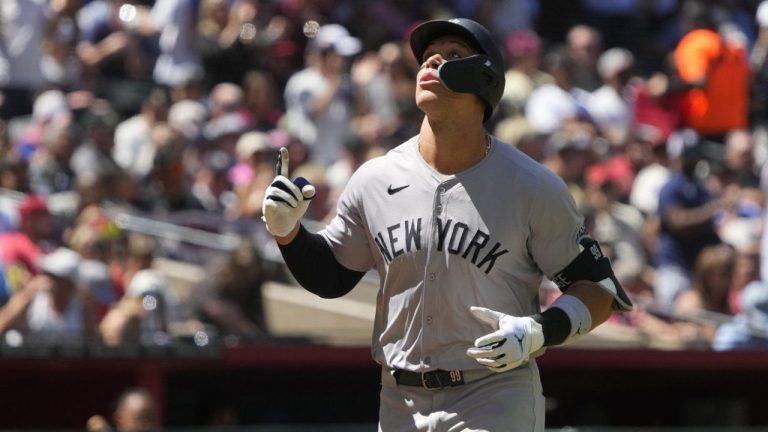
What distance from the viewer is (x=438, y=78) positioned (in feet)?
14.5

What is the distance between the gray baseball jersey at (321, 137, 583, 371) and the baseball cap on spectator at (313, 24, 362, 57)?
736cm

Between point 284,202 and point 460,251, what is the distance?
1.72ft

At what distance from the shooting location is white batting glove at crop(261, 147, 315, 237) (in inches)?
173

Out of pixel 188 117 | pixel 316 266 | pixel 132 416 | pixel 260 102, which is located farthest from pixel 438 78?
pixel 260 102

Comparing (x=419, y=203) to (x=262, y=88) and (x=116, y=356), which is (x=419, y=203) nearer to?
(x=116, y=356)

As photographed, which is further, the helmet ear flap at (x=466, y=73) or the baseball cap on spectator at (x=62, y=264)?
the baseball cap on spectator at (x=62, y=264)

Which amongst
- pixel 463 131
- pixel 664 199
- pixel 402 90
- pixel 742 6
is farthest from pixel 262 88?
pixel 463 131

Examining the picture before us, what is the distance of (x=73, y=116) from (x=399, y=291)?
21.1ft

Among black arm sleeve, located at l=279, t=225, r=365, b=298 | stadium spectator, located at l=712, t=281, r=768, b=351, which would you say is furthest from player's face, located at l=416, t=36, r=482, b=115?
stadium spectator, located at l=712, t=281, r=768, b=351

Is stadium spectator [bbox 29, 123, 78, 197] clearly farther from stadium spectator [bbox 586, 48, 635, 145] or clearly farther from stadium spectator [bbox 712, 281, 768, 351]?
stadium spectator [bbox 586, 48, 635, 145]

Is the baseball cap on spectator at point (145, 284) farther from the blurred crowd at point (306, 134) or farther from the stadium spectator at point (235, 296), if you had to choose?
the stadium spectator at point (235, 296)

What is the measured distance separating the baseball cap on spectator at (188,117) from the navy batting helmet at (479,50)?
6177 millimetres

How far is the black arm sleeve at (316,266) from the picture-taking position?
4582 mm

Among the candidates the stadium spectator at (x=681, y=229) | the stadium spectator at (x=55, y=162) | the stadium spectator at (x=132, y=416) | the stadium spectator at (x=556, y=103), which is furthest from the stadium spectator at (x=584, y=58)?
the stadium spectator at (x=132, y=416)
